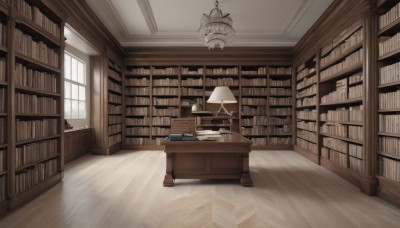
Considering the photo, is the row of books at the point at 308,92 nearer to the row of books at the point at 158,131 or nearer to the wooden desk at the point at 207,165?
the wooden desk at the point at 207,165

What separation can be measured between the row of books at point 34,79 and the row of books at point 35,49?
166 mm

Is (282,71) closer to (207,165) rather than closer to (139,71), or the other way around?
(139,71)

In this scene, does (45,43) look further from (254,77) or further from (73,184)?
(254,77)

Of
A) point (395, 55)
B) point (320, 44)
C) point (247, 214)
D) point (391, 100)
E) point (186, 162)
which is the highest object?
point (320, 44)

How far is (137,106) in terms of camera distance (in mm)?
6977

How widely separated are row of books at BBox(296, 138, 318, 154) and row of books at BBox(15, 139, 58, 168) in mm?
4965

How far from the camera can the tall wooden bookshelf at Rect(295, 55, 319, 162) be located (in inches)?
206

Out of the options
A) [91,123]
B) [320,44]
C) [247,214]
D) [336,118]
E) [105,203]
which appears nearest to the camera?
[247,214]

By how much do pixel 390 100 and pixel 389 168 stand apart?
84 cm

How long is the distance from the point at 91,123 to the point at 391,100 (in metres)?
5.96

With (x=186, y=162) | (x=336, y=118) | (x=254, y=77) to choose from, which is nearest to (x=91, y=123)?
(x=186, y=162)

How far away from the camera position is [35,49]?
297cm

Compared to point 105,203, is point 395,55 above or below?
above

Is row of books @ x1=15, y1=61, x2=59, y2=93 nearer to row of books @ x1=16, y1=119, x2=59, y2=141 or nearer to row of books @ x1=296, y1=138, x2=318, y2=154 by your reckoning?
row of books @ x1=16, y1=119, x2=59, y2=141
